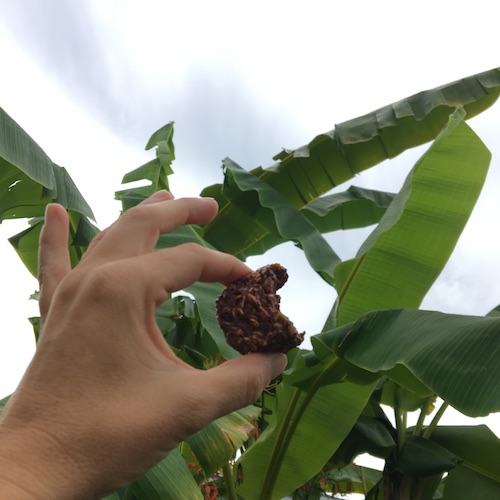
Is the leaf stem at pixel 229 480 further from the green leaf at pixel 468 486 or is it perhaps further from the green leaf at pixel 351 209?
the green leaf at pixel 351 209

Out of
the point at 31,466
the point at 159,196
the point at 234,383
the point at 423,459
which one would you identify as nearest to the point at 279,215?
the point at 423,459

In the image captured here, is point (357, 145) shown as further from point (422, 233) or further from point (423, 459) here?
point (423, 459)

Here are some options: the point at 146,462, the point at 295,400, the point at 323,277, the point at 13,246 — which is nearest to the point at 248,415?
the point at 295,400

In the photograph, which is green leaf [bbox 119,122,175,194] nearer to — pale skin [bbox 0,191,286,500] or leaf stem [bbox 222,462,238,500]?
leaf stem [bbox 222,462,238,500]

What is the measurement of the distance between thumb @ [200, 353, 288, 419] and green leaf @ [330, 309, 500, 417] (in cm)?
62

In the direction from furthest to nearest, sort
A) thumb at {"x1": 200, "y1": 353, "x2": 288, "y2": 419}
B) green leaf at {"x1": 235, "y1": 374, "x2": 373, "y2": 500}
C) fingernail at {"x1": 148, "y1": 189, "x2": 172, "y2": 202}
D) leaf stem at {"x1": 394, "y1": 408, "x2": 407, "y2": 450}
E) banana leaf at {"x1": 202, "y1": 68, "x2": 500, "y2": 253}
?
banana leaf at {"x1": 202, "y1": 68, "x2": 500, "y2": 253}, leaf stem at {"x1": 394, "y1": 408, "x2": 407, "y2": 450}, green leaf at {"x1": 235, "y1": 374, "x2": 373, "y2": 500}, fingernail at {"x1": 148, "y1": 189, "x2": 172, "y2": 202}, thumb at {"x1": 200, "y1": 353, "x2": 288, "y2": 419}

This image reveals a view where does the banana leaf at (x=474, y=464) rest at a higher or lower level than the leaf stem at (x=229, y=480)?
higher

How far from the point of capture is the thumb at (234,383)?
2.38ft

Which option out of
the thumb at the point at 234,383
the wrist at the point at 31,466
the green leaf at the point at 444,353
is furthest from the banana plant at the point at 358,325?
the wrist at the point at 31,466

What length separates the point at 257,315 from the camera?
923 millimetres

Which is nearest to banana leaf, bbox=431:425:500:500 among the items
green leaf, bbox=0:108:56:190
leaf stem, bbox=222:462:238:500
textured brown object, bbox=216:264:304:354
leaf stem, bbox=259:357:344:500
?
leaf stem, bbox=259:357:344:500

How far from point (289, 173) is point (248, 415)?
169 centimetres

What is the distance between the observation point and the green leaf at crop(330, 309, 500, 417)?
4.09 feet

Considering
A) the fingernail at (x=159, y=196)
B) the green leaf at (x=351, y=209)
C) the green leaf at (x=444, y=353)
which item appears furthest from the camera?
the green leaf at (x=351, y=209)
